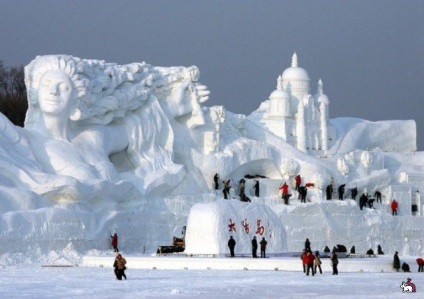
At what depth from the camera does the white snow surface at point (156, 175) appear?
153 feet

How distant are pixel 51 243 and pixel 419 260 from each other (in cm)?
1339

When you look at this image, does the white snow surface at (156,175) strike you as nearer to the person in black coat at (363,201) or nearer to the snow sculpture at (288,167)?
the snow sculpture at (288,167)

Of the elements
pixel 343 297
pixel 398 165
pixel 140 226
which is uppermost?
pixel 398 165

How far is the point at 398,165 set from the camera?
2704 inches

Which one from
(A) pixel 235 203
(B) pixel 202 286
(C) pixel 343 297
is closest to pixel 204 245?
(A) pixel 235 203

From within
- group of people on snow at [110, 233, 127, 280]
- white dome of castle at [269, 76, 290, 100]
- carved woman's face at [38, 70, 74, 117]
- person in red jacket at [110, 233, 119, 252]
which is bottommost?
group of people on snow at [110, 233, 127, 280]

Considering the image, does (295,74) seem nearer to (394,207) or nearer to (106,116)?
(394,207)

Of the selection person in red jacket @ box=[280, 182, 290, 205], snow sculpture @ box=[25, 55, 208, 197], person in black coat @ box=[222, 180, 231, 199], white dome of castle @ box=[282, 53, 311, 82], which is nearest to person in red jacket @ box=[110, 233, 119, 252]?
snow sculpture @ box=[25, 55, 208, 197]

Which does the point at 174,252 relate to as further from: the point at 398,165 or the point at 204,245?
the point at 398,165

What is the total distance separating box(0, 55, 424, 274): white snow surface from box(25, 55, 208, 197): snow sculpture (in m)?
0.05

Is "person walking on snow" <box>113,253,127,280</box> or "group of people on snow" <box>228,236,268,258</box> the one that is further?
"group of people on snow" <box>228,236,268,258</box>

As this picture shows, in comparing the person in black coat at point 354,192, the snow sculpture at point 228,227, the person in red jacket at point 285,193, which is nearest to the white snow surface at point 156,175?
the snow sculpture at point 228,227

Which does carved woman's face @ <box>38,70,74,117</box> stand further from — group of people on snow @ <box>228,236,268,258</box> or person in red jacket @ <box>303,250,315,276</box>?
person in red jacket @ <box>303,250,315,276</box>

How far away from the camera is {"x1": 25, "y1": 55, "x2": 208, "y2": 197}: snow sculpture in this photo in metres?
51.1
